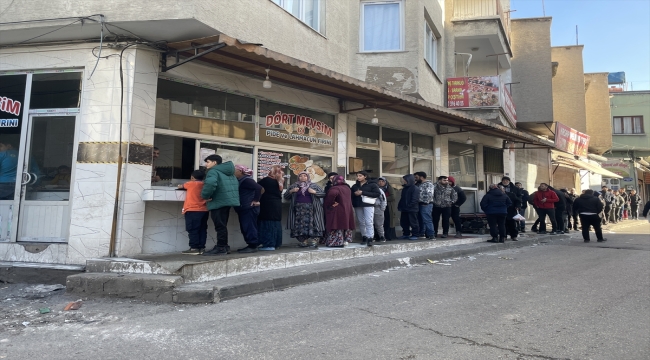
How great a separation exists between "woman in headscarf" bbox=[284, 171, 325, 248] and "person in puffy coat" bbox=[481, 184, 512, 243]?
17.9 feet

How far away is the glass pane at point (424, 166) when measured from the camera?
1303 cm

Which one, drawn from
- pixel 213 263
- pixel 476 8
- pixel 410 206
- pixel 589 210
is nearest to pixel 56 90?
pixel 213 263

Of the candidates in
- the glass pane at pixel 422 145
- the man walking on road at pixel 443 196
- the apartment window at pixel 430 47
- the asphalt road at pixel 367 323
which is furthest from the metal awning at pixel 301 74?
the asphalt road at pixel 367 323

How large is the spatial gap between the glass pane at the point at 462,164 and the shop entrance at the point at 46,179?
1123cm

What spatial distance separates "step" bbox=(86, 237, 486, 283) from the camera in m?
5.94

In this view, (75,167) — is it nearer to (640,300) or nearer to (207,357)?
(207,357)

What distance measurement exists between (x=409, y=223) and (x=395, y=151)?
2.33 metres

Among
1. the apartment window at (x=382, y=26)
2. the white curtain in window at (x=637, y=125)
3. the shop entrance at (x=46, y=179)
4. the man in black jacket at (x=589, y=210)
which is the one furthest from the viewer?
the white curtain in window at (x=637, y=125)

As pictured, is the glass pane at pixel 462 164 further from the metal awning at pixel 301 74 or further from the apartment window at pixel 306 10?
the apartment window at pixel 306 10

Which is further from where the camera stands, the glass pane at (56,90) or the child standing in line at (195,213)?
the glass pane at (56,90)

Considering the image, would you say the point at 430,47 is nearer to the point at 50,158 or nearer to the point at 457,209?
the point at 457,209

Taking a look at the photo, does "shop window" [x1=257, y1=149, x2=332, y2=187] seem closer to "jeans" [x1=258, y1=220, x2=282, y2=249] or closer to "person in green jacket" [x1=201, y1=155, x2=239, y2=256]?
"jeans" [x1=258, y1=220, x2=282, y2=249]

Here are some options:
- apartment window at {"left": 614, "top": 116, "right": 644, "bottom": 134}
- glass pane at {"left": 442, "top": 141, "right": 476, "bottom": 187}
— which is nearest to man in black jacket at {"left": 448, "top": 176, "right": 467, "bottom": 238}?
glass pane at {"left": 442, "top": 141, "right": 476, "bottom": 187}

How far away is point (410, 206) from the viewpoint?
10547 mm
